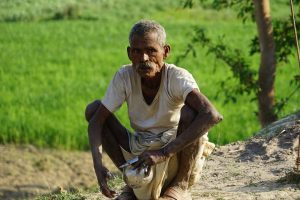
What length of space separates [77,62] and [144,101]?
9778 mm

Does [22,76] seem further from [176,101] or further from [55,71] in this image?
[176,101]

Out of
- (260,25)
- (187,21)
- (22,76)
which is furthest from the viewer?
(187,21)

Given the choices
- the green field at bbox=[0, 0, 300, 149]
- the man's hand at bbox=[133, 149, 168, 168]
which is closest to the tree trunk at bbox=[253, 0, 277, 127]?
the green field at bbox=[0, 0, 300, 149]

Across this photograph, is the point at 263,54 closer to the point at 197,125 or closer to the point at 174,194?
the point at 174,194

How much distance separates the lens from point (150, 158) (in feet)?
14.1

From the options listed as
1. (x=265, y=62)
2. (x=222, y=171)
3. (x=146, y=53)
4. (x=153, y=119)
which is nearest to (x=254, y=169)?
(x=222, y=171)

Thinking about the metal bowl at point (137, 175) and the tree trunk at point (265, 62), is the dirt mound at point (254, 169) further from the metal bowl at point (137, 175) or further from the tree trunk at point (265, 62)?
the tree trunk at point (265, 62)

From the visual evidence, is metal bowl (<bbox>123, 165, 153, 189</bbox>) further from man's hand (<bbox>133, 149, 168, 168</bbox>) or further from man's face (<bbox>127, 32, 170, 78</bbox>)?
man's face (<bbox>127, 32, 170, 78</bbox>)

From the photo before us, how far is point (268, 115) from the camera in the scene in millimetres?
8297

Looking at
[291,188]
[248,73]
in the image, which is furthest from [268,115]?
[291,188]

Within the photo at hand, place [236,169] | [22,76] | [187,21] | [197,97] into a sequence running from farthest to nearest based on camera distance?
[187,21]
[22,76]
[236,169]
[197,97]

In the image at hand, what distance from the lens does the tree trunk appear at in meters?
7.90

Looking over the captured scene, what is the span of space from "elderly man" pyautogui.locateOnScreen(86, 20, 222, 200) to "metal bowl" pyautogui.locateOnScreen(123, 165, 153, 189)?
0.04 metres

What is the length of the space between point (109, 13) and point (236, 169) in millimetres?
15582
